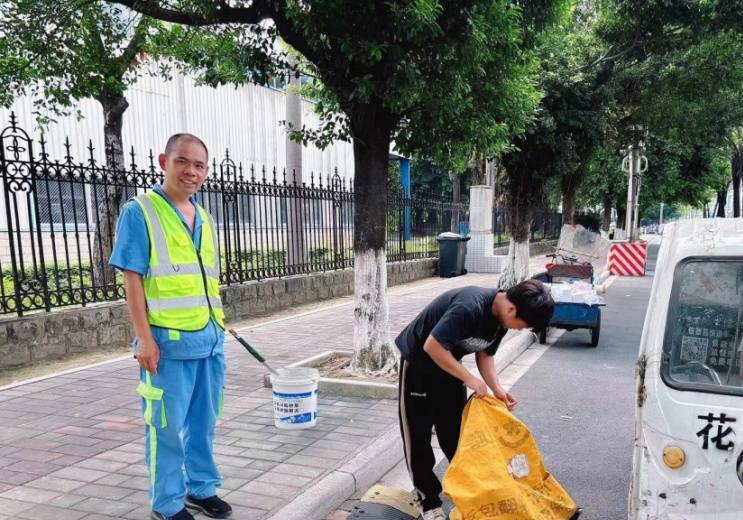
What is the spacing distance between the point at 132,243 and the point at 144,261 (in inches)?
3.8

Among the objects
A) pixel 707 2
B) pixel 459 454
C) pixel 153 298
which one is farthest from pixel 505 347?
pixel 707 2

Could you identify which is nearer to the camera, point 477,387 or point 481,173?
point 477,387

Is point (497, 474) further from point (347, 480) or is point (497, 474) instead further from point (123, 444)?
point (123, 444)

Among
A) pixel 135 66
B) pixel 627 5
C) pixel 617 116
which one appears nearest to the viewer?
pixel 135 66

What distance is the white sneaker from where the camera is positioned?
3.10 metres

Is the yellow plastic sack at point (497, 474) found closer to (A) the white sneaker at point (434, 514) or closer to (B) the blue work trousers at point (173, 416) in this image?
(A) the white sneaker at point (434, 514)

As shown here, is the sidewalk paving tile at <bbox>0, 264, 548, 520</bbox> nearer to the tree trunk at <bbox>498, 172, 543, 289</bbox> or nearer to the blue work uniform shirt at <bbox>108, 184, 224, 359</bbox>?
the blue work uniform shirt at <bbox>108, 184, 224, 359</bbox>

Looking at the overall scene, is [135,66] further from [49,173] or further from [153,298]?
[153,298]

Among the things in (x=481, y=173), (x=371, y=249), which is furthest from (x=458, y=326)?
(x=481, y=173)

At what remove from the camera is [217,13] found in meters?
5.09

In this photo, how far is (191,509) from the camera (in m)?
3.14

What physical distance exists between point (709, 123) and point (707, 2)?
5169 millimetres

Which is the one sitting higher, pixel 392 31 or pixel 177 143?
pixel 392 31

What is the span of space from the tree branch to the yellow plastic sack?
13.1 feet
